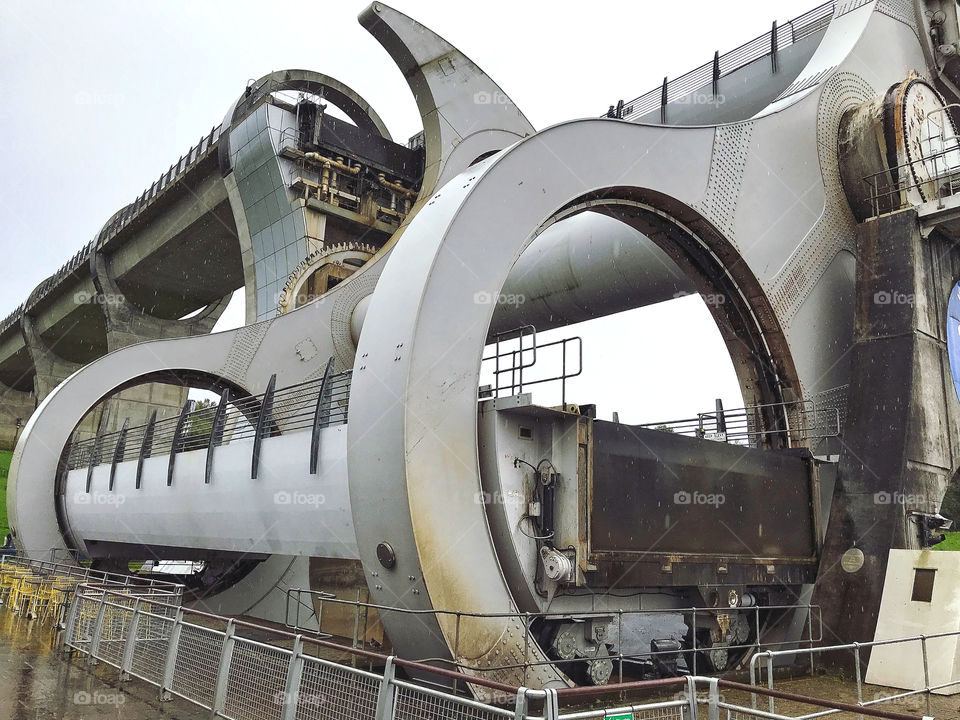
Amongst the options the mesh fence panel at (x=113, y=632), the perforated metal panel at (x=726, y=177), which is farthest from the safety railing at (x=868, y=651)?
the mesh fence panel at (x=113, y=632)

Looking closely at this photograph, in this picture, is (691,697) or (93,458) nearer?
(691,697)

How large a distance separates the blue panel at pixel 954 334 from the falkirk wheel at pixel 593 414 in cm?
37

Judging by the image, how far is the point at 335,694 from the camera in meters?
5.60

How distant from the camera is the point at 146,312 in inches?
1518

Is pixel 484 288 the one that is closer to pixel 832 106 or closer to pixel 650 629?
pixel 650 629

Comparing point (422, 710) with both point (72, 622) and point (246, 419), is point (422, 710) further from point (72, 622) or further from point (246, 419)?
point (246, 419)

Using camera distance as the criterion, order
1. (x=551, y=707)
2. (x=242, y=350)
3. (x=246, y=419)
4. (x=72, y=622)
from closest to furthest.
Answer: (x=551, y=707)
(x=72, y=622)
(x=246, y=419)
(x=242, y=350)

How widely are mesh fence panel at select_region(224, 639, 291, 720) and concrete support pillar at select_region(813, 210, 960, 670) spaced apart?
7.09 m

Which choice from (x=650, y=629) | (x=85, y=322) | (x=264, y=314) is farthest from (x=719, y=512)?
(x=85, y=322)

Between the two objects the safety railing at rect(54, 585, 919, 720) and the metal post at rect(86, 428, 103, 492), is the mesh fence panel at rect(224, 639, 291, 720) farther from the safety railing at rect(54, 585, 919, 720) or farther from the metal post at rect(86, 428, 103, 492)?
the metal post at rect(86, 428, 103, 492)

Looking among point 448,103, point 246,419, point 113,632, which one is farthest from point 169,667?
point 448,103

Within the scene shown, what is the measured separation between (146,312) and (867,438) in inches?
1397

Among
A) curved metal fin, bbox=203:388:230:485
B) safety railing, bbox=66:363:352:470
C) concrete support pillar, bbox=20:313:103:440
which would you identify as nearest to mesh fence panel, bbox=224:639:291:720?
safety railing, bbox=66:363:352:470

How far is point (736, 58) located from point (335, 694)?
55.4ft
